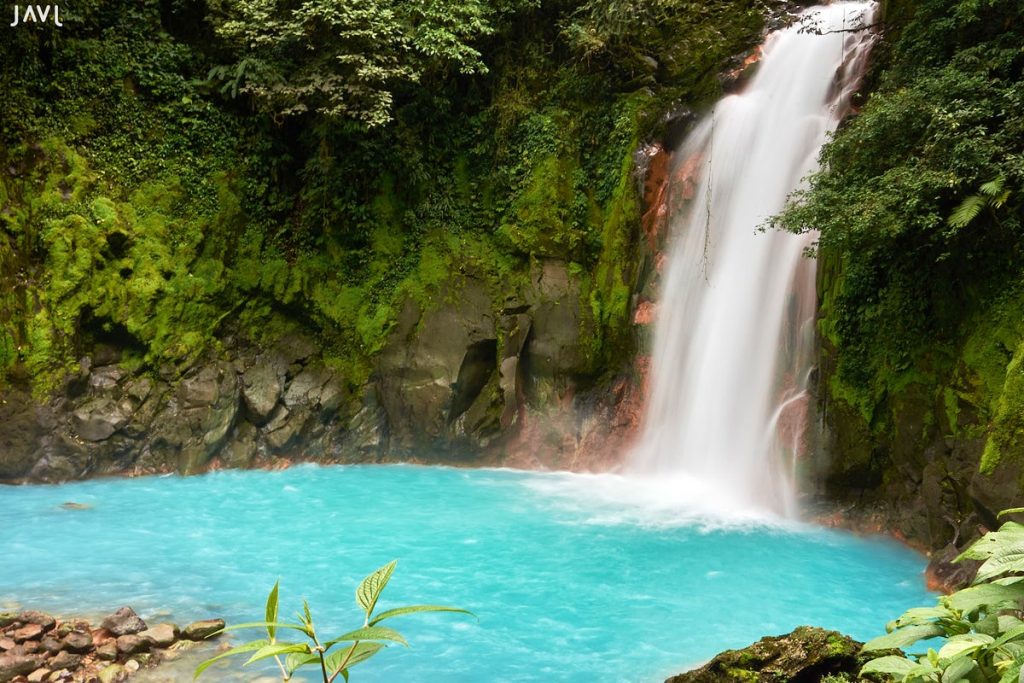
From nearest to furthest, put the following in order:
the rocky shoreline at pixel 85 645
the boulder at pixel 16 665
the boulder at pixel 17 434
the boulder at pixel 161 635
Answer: the boulder at pixel 16 665 < the rocky shoreline at pixel 85 645 < the boulder at pixel 161 635 < the boulder at pixel 17 434

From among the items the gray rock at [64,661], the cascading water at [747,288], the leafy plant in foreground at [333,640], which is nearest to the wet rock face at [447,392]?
the cascading water at [747,288]

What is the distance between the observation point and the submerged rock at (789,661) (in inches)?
136

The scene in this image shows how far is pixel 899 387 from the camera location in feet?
28.1

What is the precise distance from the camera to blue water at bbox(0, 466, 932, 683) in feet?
19.9

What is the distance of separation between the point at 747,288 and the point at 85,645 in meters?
8.76

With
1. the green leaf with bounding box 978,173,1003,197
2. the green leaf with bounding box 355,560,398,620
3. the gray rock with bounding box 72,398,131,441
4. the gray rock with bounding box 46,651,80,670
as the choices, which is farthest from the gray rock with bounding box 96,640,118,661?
the green leaf with bounding box 978,173,1003,197

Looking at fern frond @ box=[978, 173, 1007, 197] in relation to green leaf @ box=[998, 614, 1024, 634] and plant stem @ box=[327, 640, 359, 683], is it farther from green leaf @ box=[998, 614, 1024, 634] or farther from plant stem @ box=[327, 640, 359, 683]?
plant stem @ box=[327, 640, 359, 683]

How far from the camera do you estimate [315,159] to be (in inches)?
492

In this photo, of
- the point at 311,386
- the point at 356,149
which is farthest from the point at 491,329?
the point at 356,149

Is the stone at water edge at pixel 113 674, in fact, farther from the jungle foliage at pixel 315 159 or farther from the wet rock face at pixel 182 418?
the jungle foliage at pixel 315 159

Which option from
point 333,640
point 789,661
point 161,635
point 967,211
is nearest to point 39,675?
point 161,635

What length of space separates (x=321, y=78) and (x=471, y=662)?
9087 mm

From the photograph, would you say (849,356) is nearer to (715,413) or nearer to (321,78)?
(715,413)

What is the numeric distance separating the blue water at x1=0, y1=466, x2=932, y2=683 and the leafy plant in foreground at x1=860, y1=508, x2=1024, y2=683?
12.0 ft
